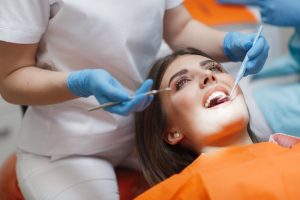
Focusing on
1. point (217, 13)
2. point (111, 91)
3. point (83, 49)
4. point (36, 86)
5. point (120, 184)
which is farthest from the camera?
point (217, 13)

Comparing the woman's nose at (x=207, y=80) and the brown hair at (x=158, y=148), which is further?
the brown hair at (x=158, y=148)

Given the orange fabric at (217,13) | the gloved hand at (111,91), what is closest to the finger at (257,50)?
the gloved hand at (111,91)

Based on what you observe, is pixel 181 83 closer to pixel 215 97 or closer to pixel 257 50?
pixel 215 97

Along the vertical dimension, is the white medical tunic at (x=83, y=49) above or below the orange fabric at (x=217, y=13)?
above

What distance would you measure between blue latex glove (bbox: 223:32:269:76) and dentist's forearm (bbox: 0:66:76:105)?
1.63 ft

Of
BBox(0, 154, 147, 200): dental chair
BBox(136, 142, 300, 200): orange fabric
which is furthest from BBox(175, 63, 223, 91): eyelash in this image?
BBox(0, 154, 147, 200): dental chair

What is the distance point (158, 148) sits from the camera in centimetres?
118

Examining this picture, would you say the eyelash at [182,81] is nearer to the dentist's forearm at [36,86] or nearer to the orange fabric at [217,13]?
the dentist's forearm at [36,86]

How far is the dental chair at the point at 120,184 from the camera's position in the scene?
1292 millimetres

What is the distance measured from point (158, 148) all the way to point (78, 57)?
13.4 inches

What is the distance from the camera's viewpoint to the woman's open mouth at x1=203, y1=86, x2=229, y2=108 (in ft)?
3.43

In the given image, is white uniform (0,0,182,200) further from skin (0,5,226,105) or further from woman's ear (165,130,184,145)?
woman's ear (165,130,184,145)

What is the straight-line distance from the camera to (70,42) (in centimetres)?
111

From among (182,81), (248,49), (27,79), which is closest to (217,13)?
(248,49)
